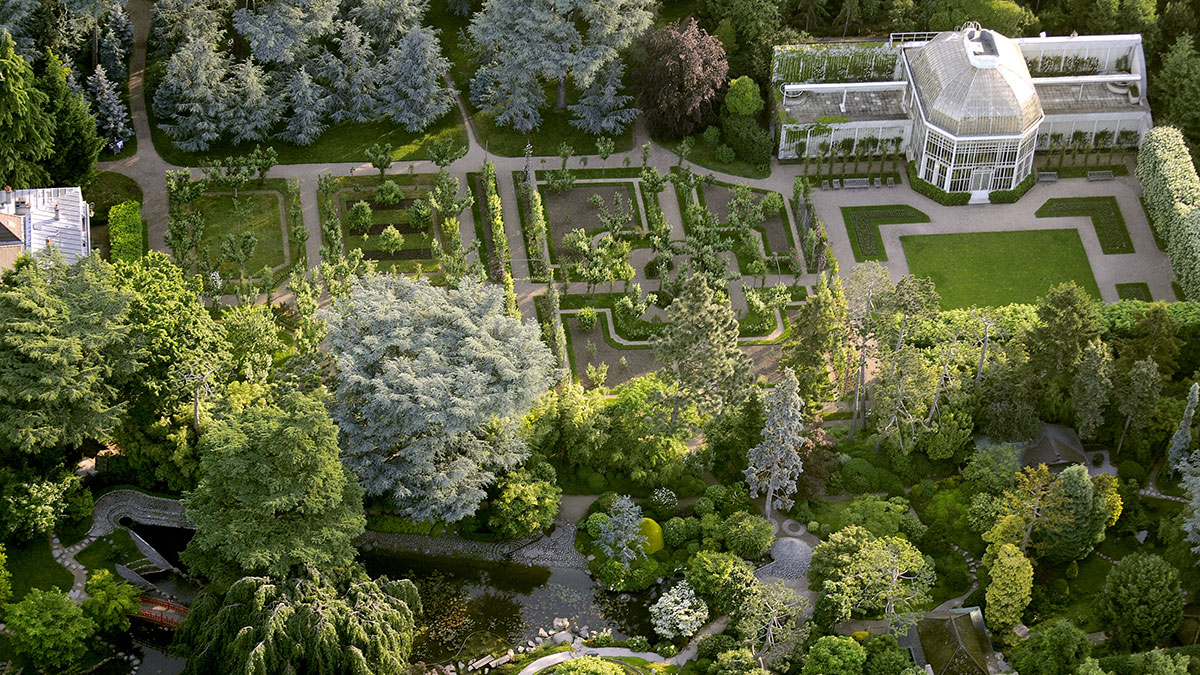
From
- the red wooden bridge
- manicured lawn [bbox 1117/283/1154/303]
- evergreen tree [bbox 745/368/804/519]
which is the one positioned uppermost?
manicured lawn [bbox 1117/283/1154/303]

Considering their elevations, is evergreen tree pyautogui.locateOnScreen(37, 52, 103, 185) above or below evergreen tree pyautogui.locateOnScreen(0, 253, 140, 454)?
above

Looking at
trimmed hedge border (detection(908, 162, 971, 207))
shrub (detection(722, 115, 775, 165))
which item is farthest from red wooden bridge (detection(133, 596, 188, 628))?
trimmed hedge border (detection(908, 162, 971, 207))

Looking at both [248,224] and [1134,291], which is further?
[248,224]

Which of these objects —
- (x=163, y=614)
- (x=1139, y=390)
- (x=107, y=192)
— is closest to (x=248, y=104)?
(x=107, y=192)

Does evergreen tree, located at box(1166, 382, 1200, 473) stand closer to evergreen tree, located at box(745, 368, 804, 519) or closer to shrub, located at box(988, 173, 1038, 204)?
evergreen tree, located at box(745, 368, 804, 519)

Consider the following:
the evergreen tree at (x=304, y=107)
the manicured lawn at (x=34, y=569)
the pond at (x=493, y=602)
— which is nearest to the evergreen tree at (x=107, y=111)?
the evergreen tree at (x=304, y=107)

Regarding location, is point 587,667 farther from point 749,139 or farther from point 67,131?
point 67,131
